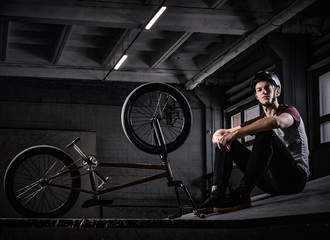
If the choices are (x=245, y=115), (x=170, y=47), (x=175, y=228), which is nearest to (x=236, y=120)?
(x=245, y=115)

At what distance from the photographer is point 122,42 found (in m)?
8.34

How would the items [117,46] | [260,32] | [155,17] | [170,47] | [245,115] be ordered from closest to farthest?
[155,17], [260,32], [170,47], [117,46], [245,115]

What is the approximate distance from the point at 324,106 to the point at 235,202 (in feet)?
16.2

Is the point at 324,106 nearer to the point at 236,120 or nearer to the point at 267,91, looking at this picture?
the point at 236,120

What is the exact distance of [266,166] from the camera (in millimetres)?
2705

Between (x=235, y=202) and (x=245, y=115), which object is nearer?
(x=235, y=202)

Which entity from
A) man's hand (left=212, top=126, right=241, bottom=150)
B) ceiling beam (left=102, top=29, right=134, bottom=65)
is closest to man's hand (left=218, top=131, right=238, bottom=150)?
man's hand (left=212, top=126, right=241, bottom=150)

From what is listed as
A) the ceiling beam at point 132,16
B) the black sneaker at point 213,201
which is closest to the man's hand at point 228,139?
the black sneaker at point 213,201

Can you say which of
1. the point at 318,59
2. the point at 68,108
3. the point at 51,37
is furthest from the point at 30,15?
the point at 318,59

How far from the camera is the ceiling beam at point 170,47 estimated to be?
7867mm

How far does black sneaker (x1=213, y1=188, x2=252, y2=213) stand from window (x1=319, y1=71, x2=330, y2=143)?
4.76m

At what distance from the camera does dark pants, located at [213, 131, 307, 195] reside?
8.82 ft

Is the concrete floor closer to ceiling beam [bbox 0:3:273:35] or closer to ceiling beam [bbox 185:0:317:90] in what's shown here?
Result: ceiling beam [bbox 185:0:317:90]

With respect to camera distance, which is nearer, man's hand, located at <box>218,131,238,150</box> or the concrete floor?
the concrete floor
